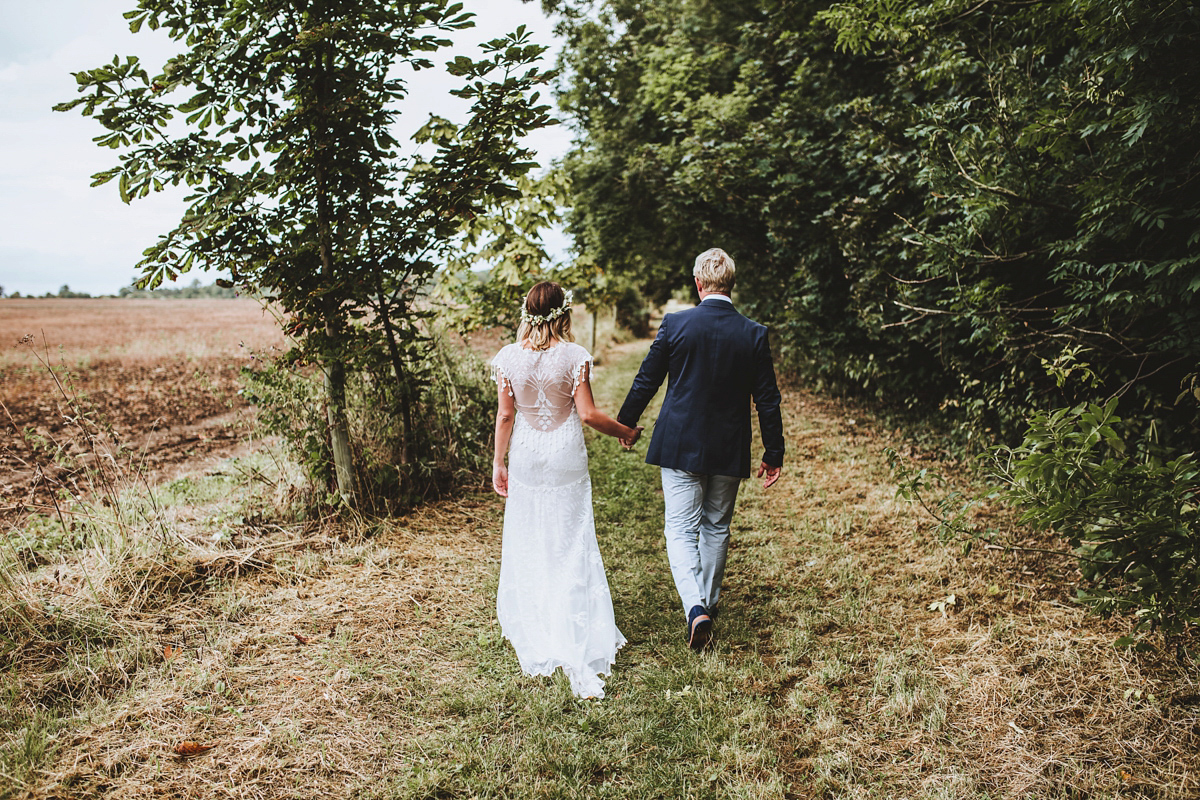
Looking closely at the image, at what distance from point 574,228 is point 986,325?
1266 centimetres

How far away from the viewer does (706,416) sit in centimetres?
372

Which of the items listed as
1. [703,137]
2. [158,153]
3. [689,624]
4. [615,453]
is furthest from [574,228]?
[689,624]

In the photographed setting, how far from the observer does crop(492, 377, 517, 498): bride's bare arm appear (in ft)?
12.5

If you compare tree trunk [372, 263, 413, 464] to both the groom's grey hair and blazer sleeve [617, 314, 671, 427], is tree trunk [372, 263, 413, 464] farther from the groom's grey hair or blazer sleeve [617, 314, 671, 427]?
the groom's grey hair

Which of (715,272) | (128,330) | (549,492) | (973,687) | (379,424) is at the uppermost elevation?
(128,330)

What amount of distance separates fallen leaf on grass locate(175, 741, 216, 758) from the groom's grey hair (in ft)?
11.1

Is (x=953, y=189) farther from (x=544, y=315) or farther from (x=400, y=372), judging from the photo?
(x=400, y=372)

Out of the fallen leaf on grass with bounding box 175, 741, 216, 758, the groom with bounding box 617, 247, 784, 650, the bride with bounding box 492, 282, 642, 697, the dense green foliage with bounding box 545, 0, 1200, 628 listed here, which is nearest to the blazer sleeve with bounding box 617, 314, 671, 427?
the groom with bounding box 617, 247, 784, 650

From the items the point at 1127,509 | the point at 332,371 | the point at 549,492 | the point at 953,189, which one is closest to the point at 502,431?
the point at 549,492

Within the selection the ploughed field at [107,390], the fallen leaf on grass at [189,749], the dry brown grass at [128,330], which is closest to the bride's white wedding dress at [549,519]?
the fallen leaf on grass at [189,749]

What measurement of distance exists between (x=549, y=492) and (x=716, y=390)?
3.72 feet

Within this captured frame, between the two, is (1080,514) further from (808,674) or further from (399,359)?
(399,359)

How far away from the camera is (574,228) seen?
1650 cm

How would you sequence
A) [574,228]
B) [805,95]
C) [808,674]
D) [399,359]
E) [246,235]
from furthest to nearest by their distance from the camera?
1. [574,228]
2. [805,95]
3. [399,359]
4. [246,235]
5. [808,674]
